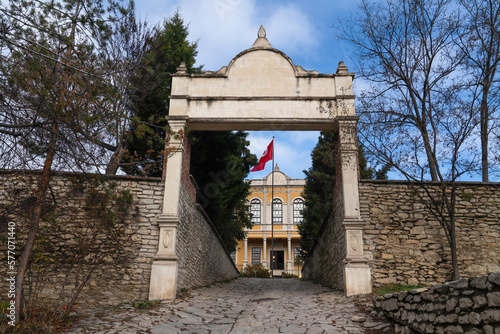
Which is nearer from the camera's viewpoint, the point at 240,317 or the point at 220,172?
the point at 240,317

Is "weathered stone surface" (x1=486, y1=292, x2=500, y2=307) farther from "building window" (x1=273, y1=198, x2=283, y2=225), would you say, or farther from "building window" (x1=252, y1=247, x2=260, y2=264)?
"building window" (x1=252, y1=247, x2=260, y2=264)

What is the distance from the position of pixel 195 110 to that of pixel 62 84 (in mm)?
4995

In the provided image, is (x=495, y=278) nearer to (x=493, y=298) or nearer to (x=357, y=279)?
(x=493, y=298)

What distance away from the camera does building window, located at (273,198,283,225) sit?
34500 millimetres

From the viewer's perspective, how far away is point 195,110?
1023 cm

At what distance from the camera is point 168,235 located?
29.1 ft

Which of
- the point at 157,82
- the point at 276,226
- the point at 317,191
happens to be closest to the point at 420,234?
the point at 157,82

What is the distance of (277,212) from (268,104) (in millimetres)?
25309

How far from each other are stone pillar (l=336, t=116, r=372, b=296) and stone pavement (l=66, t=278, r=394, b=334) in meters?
0.55

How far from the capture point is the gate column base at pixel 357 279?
8531 mm

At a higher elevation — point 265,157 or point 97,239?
point 265,157

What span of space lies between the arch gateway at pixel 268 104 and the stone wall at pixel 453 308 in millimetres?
3942

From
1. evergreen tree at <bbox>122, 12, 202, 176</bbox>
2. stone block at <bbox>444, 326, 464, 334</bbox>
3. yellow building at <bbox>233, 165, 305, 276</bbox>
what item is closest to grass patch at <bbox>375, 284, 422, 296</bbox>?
stone block at <bbox>444, 326, 464, 334</bbox>

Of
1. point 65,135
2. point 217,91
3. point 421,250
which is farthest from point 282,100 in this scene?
point 65,135
